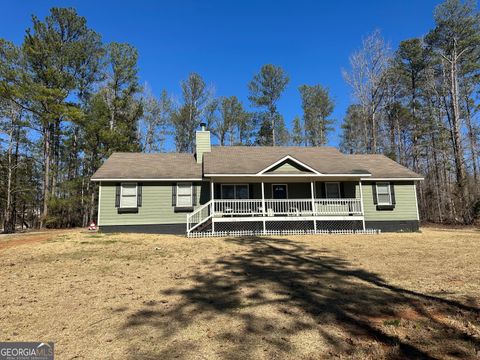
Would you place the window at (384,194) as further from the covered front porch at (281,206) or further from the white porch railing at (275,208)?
the white porch railing at (275,208)

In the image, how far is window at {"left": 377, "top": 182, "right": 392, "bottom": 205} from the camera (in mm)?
16812

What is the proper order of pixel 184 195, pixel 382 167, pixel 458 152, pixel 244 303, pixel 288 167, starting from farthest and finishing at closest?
pixel 458 152, pixel 382 167, pixel 184 195, pixel 288 167, pixel 244 303

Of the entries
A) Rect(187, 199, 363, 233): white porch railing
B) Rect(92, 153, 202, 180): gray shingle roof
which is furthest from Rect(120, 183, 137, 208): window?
Rect(187, 199, 363, 233): white porch railing

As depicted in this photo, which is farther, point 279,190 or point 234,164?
point 279,190

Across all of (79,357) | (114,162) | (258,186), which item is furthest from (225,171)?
(79,357)

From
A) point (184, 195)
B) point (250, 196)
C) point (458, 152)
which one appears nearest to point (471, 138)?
point (458, 152)

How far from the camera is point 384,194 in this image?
55.6 feet

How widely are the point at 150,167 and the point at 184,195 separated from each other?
273 centimetres

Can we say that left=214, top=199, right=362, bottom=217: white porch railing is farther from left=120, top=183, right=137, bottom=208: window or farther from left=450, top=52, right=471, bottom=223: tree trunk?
left=450, top=52, right=471, bottom=223: tree trunk

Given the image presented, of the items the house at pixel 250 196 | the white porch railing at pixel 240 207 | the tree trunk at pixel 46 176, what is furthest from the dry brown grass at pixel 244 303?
the tree trunk at pixel 46 176

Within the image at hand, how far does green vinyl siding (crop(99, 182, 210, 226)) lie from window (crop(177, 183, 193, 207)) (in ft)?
1.34

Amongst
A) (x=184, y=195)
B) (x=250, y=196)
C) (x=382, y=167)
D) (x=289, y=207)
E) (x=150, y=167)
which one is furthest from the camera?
(x=382, y=167)

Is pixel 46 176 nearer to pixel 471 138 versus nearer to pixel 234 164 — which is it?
pixel 234 164

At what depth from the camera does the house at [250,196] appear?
14811mm
